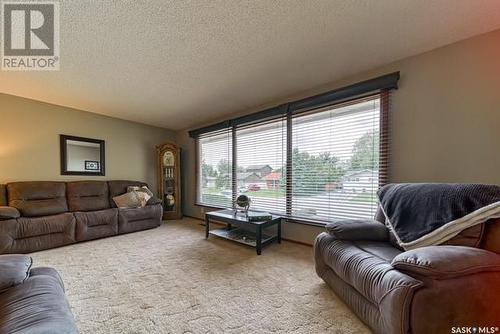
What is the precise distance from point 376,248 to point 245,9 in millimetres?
2051

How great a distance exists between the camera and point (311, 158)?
118 inches

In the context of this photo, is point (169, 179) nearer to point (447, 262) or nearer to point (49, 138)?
point (49, 138)

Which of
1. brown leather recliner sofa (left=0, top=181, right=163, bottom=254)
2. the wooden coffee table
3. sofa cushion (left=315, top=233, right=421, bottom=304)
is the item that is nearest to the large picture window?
the wooden coffee table

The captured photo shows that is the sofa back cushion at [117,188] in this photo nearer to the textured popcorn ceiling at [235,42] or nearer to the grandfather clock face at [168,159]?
the grandfather clock face at [168,159]

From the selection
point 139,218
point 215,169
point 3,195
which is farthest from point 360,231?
point 3,195

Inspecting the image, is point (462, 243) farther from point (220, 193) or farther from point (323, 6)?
point (220, 193)

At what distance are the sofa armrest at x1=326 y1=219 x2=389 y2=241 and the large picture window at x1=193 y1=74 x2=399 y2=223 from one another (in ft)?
2.25

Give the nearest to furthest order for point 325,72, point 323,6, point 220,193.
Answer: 1. point 323,6
2. point 325,72
3. point 220,193

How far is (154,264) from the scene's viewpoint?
242cm

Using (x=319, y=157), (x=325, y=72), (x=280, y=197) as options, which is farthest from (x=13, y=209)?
(x=325, y=72)

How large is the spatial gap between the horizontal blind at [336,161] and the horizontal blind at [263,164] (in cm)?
21

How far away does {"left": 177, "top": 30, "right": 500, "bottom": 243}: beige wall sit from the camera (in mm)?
1864

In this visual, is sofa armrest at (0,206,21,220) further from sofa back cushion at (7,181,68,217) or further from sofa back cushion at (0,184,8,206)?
sofa back cushion at (0,184,8,206)

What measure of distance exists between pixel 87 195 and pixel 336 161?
404 cm
